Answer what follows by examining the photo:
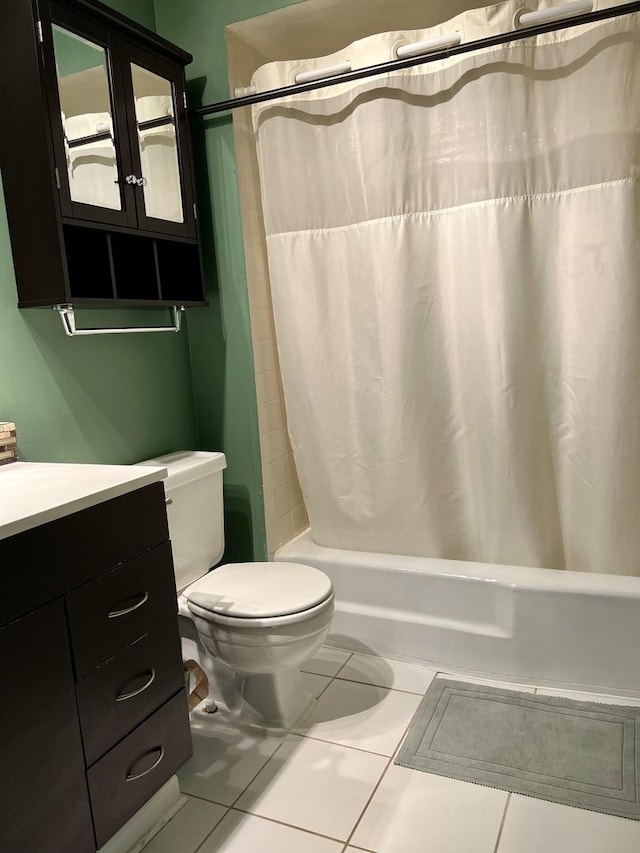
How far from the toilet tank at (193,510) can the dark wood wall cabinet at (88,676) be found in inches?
16.0

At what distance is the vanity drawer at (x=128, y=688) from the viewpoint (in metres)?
1.22

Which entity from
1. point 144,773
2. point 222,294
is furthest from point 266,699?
point 222,294

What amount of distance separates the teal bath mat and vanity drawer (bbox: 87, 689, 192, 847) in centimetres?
58

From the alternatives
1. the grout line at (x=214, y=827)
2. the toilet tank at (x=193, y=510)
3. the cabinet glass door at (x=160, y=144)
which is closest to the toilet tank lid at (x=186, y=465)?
the toilet tank at (x=193, y=510)

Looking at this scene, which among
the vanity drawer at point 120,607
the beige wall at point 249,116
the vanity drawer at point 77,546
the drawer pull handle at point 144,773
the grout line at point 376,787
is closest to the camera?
the vanity drawer at point 77,546

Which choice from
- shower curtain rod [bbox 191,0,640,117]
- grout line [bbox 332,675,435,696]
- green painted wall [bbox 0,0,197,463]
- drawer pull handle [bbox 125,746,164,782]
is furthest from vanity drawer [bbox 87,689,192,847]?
shower curtain rod [bbox 191,0,640,117]

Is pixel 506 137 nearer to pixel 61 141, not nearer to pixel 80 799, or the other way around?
pixel 61 141

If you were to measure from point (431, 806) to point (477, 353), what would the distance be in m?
1.22

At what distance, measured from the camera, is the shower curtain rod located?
1.58 m

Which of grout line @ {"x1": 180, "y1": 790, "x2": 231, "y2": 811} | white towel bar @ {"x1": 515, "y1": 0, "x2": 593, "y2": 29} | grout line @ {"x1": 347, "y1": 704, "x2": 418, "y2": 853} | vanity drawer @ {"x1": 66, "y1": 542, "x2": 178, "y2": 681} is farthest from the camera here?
white towel bar @ {"x1": 515, "y1": 0, "x2": 593, "y2": 29}

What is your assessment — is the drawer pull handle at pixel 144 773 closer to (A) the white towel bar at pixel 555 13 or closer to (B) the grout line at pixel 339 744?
(B) the grout line at pixel 339 744

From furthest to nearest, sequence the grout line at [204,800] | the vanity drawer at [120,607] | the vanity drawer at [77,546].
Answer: the grout line at [204,800] → the vanity drawer at [120,607] → the vanity drawer at [77,546]

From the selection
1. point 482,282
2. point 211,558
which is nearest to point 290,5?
point 482,282

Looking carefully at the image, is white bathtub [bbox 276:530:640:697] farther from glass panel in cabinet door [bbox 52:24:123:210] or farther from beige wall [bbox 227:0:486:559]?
glass panel in cabinet door [bbox 52:24:123:210]
